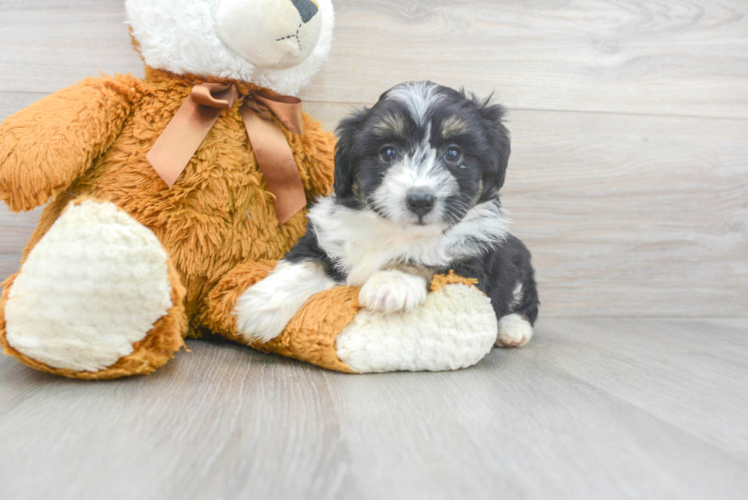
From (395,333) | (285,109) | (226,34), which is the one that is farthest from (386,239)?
(226,34)

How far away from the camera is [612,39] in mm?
2365

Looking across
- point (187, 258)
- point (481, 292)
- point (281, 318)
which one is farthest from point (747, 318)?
point (187, 258)

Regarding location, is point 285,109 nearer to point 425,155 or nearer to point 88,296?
point 425,155

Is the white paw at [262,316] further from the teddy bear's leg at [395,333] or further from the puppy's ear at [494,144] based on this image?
the puppy's ear at [494,144]

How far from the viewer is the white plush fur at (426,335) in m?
1.42

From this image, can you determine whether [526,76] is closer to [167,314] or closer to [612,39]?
[612,39]

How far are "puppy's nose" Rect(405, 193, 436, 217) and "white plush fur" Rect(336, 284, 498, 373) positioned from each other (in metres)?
0.22

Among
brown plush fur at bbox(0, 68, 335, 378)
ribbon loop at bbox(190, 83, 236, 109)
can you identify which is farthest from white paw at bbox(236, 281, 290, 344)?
ribbon loop at bbox(190, 83, 236, 109)

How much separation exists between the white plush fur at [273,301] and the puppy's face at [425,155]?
0.91ft

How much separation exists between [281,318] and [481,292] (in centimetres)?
54

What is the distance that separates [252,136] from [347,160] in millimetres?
336

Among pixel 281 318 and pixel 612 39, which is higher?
pixel 612 39

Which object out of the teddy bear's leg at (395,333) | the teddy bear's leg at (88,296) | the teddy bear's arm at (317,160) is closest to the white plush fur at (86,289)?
the teddy bear's leg at (88,296)

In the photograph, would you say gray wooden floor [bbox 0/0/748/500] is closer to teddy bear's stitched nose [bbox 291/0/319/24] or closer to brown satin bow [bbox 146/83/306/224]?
brown satin bow [bbox 146/83/306/224]
